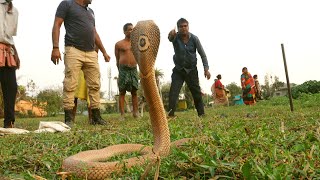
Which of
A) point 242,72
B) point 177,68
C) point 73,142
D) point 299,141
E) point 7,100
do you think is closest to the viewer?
point 299,141

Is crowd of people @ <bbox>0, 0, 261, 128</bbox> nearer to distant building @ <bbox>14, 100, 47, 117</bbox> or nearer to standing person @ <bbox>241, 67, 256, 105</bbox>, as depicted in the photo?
standing person @ <bbox>241, 67, 256, 105</bbox>

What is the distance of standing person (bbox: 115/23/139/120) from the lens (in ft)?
27.4

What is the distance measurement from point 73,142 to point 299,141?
1.96 metres

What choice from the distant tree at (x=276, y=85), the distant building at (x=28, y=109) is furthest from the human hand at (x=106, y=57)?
the distant tree at (x=276, y=85)

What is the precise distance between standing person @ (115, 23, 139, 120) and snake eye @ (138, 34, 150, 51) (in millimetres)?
6058

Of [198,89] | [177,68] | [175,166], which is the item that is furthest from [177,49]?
[175,166]

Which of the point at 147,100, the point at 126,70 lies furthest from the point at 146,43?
the point at 126,70

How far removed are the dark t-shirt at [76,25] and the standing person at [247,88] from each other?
10850 millimetres

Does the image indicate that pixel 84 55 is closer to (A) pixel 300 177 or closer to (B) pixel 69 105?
(B) pixel 69 105

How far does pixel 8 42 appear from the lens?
5.81 metres

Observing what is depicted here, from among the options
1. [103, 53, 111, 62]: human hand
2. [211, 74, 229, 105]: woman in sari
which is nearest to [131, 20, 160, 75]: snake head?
[103, 53, 111, 62]: human hand

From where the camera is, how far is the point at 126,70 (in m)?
8.46

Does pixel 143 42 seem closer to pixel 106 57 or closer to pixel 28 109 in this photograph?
pixel 106 57

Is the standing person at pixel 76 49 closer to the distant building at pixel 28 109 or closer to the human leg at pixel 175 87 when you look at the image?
the human leg at pixel 175 87
